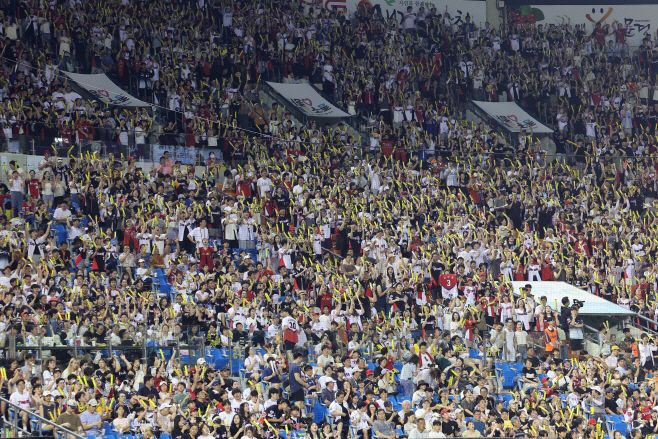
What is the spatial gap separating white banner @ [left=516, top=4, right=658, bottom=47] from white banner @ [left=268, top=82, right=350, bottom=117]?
1304 cm

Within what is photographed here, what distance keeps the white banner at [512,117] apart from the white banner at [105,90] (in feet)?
41.5

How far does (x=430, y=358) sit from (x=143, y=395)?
598cm

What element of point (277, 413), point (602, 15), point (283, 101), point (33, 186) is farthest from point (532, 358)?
point (602, 15)

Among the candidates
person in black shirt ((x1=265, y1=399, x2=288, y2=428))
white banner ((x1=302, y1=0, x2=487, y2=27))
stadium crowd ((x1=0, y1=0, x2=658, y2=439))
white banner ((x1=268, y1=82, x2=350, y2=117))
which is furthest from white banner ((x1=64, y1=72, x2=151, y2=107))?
person in black shirt ((x1=265, y1=399, x2=288, y2=428))

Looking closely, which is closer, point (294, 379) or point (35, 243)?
point (294, 379)

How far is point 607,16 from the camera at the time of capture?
139 feet

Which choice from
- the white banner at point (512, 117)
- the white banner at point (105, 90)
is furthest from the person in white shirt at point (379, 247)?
the white banner at point (512, 117)

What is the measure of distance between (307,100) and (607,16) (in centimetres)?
1681

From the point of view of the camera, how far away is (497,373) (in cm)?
1959

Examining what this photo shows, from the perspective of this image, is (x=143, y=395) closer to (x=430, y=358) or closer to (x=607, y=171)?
(x=430, y=358)

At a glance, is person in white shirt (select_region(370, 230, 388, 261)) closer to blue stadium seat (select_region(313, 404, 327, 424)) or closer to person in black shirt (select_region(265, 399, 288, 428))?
blue stadium seat (select_region(313, 404, 327, 424))

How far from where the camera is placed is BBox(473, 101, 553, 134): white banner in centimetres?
3403

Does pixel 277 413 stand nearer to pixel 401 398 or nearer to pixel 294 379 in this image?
pixel 294 379

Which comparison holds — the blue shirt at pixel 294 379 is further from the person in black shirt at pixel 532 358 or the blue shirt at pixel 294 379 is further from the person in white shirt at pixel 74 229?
the person in white shirt at pixel 74 229
